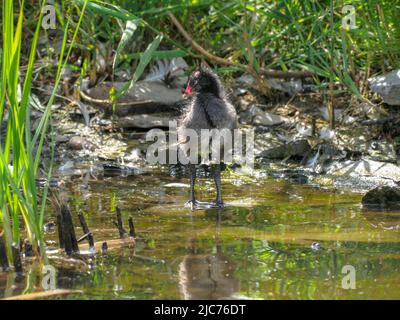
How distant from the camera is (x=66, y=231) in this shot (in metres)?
4.29

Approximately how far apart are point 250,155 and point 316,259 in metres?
2.91

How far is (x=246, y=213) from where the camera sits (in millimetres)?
5559

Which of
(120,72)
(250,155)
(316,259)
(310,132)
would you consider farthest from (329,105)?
(316,259)

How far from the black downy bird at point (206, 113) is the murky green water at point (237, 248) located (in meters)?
0.17

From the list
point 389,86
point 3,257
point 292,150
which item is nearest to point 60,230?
point 3,257

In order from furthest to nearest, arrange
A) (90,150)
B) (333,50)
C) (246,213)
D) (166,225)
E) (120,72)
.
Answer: (120,72) → (90,150) → (333,50) → (246,213) → (166,225)

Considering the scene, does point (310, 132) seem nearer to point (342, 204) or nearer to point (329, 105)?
point (329, 105)

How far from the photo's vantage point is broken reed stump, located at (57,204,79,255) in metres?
4.25

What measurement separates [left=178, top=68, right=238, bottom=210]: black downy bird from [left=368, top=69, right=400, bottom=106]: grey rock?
4.36ft

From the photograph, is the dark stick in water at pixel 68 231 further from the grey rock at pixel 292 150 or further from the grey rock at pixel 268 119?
the grey rock at pixel 268 119

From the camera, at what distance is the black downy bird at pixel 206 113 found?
602 centimetres

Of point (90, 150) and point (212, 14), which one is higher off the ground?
point (212, 14)

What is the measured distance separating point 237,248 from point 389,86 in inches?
110

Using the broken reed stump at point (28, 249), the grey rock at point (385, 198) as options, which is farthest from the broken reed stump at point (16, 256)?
the grey rock at point (385, 198)
